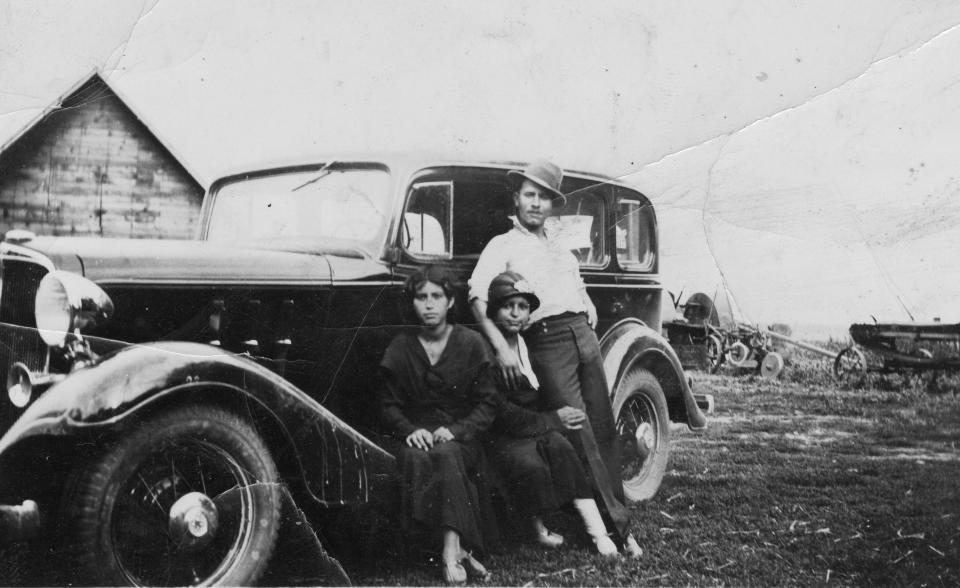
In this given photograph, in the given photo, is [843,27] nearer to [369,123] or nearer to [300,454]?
[369,123]

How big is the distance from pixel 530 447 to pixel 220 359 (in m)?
1.03

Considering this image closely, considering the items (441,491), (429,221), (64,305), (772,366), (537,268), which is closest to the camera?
(64,305)

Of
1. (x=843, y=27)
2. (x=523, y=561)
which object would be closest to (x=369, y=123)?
(x=523, y=561)

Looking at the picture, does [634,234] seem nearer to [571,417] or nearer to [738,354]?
[738,354]

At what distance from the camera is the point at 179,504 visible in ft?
6.78

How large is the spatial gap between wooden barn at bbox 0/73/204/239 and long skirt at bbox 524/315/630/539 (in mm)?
1202

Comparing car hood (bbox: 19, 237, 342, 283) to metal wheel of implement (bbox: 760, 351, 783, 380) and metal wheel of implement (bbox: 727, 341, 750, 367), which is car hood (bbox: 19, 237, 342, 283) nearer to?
metal wheel of implement (bbox: 727, 341, 750, 367)

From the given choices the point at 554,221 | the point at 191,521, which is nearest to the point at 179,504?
the point at 191,521

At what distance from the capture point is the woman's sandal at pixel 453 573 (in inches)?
93.4

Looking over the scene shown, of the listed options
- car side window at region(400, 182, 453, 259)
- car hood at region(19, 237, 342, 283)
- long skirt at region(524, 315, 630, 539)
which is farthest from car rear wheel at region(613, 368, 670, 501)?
car hood at region(19, 237, 342, 283)

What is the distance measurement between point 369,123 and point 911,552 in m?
2.39

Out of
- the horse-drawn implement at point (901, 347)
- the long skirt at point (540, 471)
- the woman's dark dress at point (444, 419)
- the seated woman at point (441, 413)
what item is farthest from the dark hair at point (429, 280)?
the horse-drawn implement at point (901, 347)

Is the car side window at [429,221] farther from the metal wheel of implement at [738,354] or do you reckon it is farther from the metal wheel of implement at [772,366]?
the metal wheel of implement at [772,366]

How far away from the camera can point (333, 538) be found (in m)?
2.33
